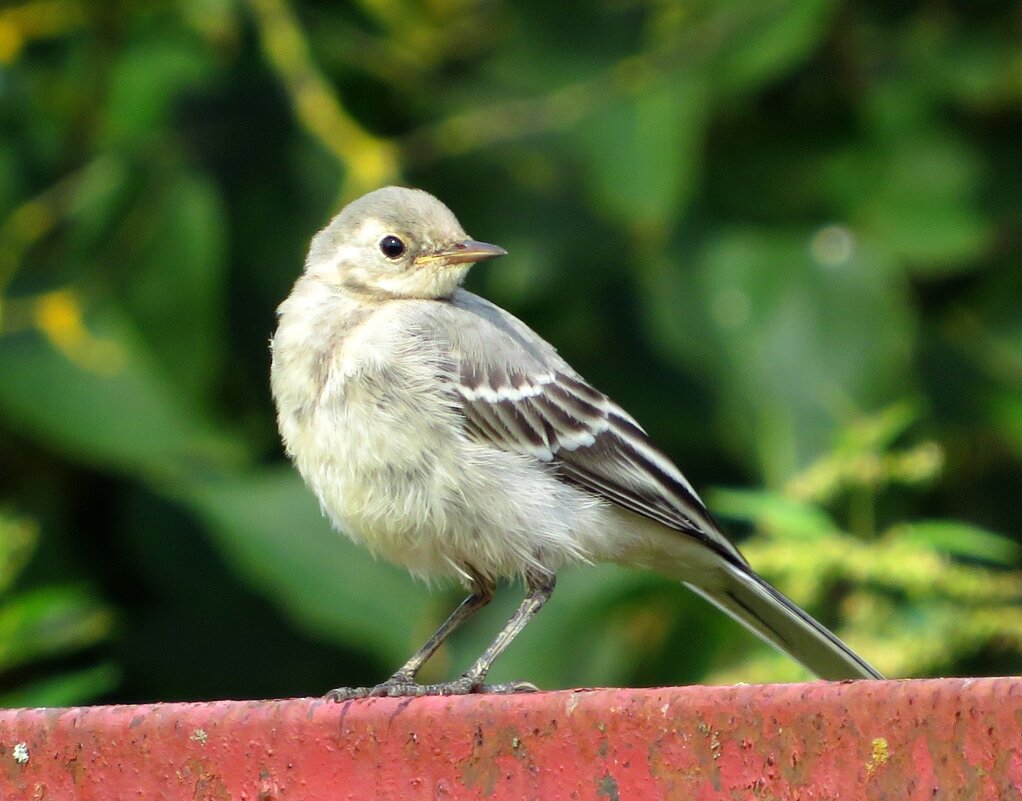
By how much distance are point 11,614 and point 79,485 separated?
7.16ft

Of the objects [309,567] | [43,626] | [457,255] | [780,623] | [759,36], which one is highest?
[457,255]

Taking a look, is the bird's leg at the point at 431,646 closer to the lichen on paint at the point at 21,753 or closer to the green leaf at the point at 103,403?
the lichen on paint at the point at 21,753

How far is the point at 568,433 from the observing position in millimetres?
4473

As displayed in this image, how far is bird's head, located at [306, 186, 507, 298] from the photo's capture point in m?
4.76

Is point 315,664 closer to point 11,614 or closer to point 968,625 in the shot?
point 11,614

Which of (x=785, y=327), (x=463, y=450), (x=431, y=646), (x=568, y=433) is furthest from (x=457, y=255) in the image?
(x=785, y=327)

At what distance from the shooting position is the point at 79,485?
6.34 metres

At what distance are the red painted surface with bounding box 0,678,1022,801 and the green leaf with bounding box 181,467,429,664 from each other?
8.31ft

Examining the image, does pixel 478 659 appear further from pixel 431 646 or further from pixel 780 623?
pixel 780 623

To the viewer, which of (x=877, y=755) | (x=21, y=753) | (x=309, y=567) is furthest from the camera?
(x=309, y=567)

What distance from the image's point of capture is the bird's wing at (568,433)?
4.30m

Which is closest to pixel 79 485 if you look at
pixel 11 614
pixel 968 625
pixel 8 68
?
pixel 8 68

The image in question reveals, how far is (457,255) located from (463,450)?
30.7 inches

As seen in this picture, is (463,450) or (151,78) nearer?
(463,450)
